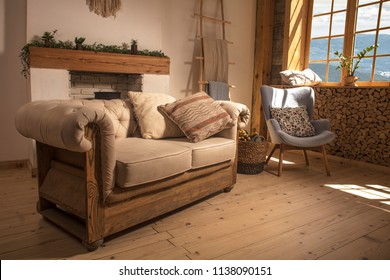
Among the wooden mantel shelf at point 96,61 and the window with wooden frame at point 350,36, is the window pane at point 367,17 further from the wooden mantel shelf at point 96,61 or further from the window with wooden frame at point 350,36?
the wooden mantel shelf at point 96,61

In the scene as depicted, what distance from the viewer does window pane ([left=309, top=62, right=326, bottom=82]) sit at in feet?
14.5

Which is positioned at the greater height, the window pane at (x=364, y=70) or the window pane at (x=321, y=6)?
the window pane at (x=321, y=6)

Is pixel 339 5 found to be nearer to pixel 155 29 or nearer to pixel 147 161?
pixel 155 29

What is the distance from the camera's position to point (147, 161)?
178 centimetres

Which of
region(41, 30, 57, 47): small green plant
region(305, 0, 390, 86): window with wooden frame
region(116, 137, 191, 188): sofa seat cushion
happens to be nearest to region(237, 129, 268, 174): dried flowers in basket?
region(116, 137, 191, 188): sofa seat cushion

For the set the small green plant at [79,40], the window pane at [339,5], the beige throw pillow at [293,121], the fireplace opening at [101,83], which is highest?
the window pane at [339,5]

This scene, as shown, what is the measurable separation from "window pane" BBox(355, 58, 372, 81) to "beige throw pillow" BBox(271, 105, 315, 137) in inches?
44.3

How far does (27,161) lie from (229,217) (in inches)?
92.6

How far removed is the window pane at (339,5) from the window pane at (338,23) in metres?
0.07

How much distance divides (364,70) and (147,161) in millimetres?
3373

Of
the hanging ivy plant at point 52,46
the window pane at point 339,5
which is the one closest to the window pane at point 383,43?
the window pane at point 339,5

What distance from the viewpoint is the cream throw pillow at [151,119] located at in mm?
2393

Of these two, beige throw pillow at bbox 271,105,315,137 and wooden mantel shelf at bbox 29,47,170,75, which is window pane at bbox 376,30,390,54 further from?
wooden mantel shelf at bbox 29,47,170,75

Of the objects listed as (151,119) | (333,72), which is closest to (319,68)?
(333,72)
